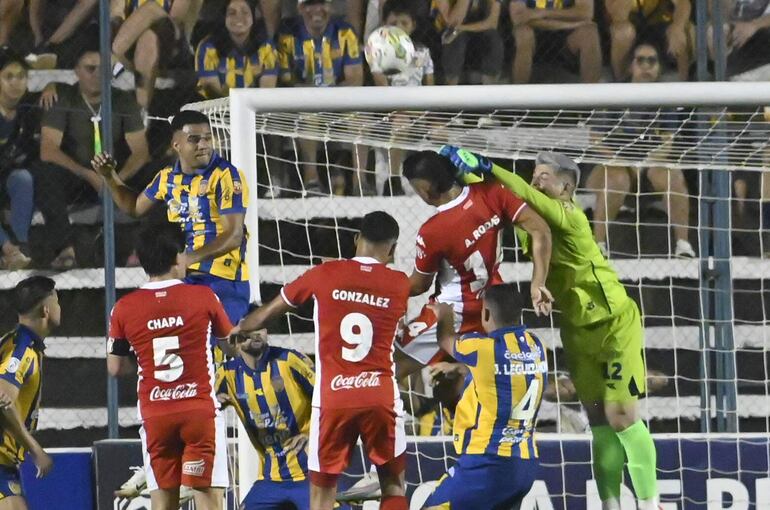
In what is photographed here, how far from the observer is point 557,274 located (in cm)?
672

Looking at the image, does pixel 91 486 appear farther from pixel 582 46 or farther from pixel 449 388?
pixel 582 46

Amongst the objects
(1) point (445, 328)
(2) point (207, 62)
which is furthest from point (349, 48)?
(1) point (445, 328)

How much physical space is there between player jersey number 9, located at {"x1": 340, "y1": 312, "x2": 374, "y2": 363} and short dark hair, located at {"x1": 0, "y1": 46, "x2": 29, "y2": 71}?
3.63 m

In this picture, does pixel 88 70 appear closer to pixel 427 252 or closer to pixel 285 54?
pixel 285 54

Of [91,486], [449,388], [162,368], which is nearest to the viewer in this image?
[162,368]

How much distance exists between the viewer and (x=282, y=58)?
8484mm

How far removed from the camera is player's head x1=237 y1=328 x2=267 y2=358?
6379 mm

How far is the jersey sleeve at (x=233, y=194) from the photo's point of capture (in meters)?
6.66

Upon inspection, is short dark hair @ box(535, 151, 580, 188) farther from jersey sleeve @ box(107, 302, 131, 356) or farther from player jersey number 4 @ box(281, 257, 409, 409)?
jersey sleeve @ box(107, 302, 131, 356)

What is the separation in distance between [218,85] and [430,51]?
131cm

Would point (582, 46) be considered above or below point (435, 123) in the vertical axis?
above

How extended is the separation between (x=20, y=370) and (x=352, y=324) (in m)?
1.77

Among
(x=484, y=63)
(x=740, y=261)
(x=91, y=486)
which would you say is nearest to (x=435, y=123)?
(x=484, y=63)

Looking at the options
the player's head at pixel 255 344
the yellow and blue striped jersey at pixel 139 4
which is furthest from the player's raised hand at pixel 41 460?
the yellow and blue striped jersey at pixel 139 4
